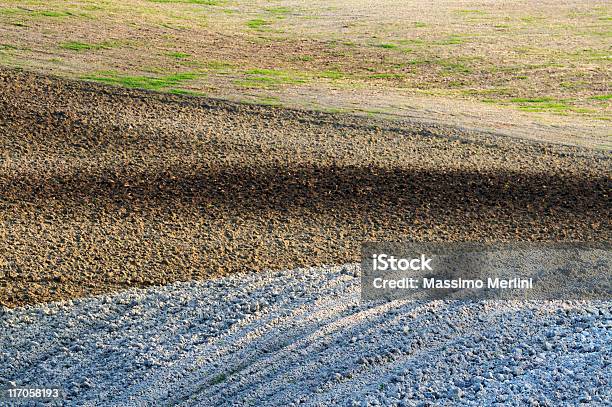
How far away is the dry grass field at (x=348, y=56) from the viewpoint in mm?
13602

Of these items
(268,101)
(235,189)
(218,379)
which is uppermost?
(268,101)

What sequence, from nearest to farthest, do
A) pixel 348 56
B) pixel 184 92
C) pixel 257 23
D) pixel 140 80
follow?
pixel 184 92 < pixel 140 80 < pixel 348 56 < pixel 257 23

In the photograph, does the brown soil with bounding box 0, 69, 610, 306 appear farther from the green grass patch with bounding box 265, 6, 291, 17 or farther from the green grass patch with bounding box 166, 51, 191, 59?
the green grass patch with bounding box 265, 6, 291, 17

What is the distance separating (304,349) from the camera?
5914mm

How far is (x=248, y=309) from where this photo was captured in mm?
6523

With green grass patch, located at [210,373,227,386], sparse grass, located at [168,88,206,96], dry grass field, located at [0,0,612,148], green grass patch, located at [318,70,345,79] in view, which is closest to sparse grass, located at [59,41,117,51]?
dry grass field, located at [0,0,612,148]

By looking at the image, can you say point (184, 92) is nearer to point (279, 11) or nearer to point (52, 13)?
point (52, 13)

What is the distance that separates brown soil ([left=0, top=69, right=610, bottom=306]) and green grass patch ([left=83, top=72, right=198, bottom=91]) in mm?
885

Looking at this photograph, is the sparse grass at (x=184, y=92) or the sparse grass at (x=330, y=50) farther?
the sparse grass at (x=330, y=50)

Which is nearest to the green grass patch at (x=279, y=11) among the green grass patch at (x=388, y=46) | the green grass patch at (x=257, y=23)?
the green grass patch at (x=257, y=23)

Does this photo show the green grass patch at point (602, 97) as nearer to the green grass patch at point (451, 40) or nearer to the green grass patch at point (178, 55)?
the green grass patch at point (451, 40)

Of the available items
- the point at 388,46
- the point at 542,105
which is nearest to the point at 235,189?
the point at 542,105

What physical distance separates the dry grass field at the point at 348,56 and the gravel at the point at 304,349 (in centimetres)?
651

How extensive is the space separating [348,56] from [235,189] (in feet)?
30.3
